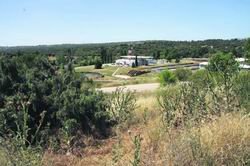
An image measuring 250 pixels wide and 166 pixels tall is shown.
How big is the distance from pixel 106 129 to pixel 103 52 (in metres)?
112

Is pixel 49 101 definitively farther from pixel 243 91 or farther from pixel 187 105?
pixel 243 91

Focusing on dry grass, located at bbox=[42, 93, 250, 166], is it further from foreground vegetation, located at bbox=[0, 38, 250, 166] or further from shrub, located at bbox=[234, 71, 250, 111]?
shrub, located at bbox=[234, 71, 250, 111]

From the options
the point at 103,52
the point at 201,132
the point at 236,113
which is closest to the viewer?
the point at 201,132

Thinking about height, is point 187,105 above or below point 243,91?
below

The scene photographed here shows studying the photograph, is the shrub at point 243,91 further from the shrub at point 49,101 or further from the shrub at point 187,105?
the shrub at point 49,101

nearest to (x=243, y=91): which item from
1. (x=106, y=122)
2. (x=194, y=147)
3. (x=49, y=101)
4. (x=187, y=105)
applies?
(x=187, y=105)

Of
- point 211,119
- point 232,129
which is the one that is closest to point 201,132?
point 232,129

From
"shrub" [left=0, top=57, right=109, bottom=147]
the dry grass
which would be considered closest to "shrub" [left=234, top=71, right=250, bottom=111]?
the dry grass

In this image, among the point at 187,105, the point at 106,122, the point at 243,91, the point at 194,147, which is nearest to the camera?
the point at 194,147

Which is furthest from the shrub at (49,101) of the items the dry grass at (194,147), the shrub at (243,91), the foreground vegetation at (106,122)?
the shrub at (243,91)

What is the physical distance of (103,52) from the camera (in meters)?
119

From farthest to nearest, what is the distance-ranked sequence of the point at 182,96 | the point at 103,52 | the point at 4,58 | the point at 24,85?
1. the point at 103,52
2. the point at 4,58
3. the point at 24,85
4. the point at 182,96

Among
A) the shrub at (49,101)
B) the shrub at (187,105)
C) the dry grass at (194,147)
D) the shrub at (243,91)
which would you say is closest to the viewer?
the dry grass at (194,147)

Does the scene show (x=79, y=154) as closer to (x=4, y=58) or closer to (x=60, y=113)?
(x=60, y=113)
